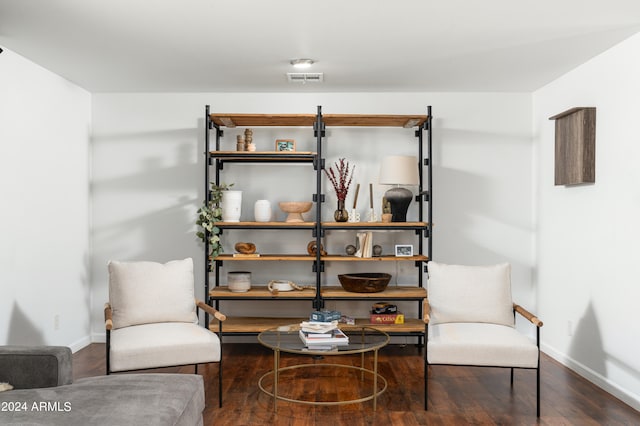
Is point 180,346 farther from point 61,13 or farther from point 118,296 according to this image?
point 61,13

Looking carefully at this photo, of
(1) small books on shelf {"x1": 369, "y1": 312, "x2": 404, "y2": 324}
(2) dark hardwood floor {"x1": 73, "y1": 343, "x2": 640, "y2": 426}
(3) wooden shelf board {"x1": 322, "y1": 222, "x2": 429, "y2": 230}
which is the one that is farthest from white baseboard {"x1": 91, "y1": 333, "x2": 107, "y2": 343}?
(1) small books on shelf {"x1": 369, "y1": 312, "x2": 404, "y2": 324}

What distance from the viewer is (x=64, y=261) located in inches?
204

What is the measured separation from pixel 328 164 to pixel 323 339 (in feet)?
7.51

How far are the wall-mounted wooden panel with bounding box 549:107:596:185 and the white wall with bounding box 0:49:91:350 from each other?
13.2 ft

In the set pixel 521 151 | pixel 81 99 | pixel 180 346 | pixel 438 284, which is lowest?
pixel 180 346

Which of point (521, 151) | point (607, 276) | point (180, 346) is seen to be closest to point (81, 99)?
point (180, 346)

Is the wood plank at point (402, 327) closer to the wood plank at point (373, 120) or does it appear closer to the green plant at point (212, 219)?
the green plant at point (212, 219)

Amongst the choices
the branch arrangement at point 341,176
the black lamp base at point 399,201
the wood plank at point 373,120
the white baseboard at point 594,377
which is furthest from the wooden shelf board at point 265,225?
the white baseboard at point 594,377

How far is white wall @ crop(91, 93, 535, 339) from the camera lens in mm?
5809

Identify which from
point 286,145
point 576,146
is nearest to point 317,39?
point 286,145

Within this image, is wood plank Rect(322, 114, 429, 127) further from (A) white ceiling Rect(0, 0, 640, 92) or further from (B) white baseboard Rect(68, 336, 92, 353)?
(B) white baseboard Rect(68, 336, 92, 353)

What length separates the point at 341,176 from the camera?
5.62 metres

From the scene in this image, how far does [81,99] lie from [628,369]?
485cm

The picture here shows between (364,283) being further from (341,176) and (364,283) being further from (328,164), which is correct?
(328,164)
